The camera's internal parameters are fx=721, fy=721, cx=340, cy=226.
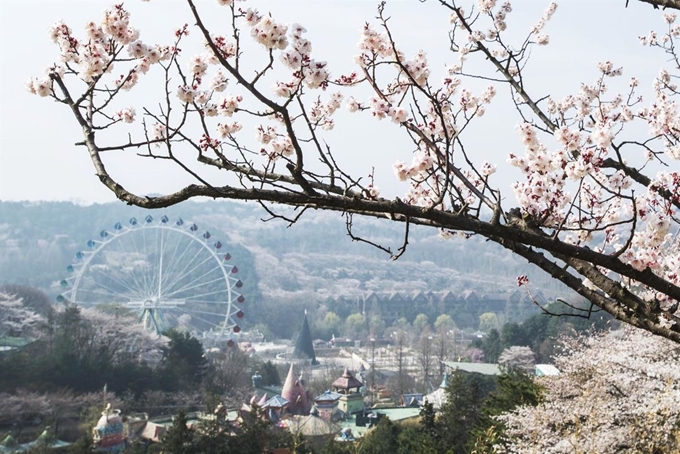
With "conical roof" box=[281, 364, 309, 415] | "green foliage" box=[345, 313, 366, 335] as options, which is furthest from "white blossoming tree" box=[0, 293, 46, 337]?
"green foliage" box=[345, 313, 366, 335]

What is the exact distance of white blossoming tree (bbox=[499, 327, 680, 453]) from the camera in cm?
441

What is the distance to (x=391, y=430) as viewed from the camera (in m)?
10.5

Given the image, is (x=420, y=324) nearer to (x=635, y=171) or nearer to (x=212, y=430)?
(x=212, y=430)

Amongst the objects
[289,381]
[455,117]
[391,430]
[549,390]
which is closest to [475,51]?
[455,117]

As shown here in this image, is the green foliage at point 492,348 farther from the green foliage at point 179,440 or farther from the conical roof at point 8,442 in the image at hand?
the green foliage at point 179,440

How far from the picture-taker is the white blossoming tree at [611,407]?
441 centimetres

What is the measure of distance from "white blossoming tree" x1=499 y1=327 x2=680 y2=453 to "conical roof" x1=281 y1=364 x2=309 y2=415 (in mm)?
15106

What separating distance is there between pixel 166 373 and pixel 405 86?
18.9 m

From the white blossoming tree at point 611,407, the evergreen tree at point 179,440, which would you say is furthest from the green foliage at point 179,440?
the white blossoming tree at point 611,407

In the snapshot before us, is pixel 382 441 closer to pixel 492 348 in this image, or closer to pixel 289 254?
pixel 492 348

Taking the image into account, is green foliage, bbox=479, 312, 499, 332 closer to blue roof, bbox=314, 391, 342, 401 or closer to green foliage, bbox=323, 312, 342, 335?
green foliage, bbox=323, 312, 342, 335

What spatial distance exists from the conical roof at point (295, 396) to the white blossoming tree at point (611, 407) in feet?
49.6

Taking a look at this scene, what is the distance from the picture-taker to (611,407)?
17.3 feet

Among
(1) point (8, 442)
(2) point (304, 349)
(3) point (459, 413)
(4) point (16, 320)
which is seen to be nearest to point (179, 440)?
(3) point (459, 413)
